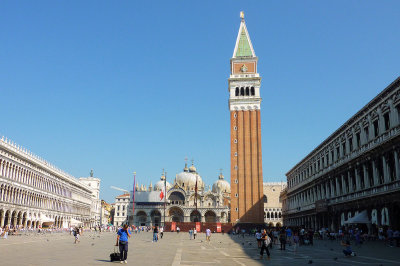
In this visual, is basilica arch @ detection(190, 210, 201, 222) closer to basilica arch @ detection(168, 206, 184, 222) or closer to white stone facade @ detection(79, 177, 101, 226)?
basilica arch @ detection(168, 206, 184, 222)

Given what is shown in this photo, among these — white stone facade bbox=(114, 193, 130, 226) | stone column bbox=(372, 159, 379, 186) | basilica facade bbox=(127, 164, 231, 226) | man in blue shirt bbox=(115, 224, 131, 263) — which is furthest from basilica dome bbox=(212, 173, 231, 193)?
man in blue shirt bbox=(115, 224, 131, 263)

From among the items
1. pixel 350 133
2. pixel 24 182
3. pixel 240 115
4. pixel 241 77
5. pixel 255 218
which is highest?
pixel 241 77

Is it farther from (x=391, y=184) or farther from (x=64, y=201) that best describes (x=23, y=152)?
(x=391, y=184)

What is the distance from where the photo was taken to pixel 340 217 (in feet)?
133

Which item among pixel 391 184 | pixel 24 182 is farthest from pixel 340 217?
pixel 24 182

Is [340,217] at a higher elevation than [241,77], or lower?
lower

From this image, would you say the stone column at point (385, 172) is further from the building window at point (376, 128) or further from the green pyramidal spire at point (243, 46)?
the green pyramidal spire at point (243, 46)

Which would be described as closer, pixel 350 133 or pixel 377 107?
pixel 377 107

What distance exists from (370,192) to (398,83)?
1029 cm

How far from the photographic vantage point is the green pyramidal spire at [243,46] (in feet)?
262

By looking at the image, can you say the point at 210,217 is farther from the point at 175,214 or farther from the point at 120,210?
the point at 120,210

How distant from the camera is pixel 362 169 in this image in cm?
3509

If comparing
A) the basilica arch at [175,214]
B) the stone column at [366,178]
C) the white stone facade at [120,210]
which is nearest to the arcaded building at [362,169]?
the stone column at [366,178]

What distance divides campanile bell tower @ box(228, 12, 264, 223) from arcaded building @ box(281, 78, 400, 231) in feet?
50.9
